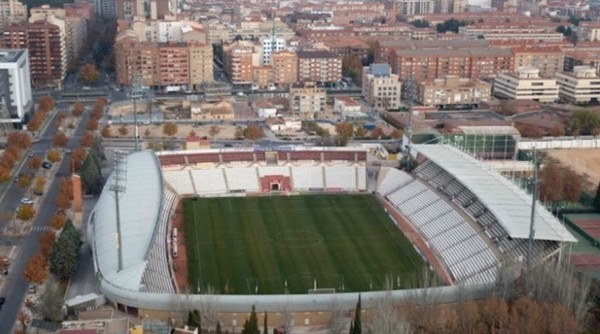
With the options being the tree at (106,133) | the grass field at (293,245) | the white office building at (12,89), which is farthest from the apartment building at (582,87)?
the white office building at (12,89)

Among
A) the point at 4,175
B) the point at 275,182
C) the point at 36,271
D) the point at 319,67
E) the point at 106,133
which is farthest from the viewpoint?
the point at 319,67

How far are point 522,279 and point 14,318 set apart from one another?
14.2m

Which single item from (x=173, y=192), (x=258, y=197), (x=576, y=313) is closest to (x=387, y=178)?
(x=258, y=197)

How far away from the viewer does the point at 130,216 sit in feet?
86.0

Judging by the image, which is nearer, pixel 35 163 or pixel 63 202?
pixel 63 202

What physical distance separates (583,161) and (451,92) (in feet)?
52.3

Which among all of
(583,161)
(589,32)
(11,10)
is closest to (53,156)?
(583,161)

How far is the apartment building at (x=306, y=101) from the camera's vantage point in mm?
50125

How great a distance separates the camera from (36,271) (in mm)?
23141

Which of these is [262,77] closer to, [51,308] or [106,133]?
[106,133]

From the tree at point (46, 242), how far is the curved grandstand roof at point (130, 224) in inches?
53.4

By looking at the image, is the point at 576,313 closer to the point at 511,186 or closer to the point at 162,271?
the point at 511,186

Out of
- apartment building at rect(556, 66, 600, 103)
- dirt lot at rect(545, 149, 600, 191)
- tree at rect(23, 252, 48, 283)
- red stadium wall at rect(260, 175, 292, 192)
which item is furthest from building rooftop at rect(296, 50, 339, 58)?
tree at rect(23, 252, 48, 283)

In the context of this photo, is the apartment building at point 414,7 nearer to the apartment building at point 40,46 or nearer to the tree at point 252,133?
the apartment building at point 40,46
